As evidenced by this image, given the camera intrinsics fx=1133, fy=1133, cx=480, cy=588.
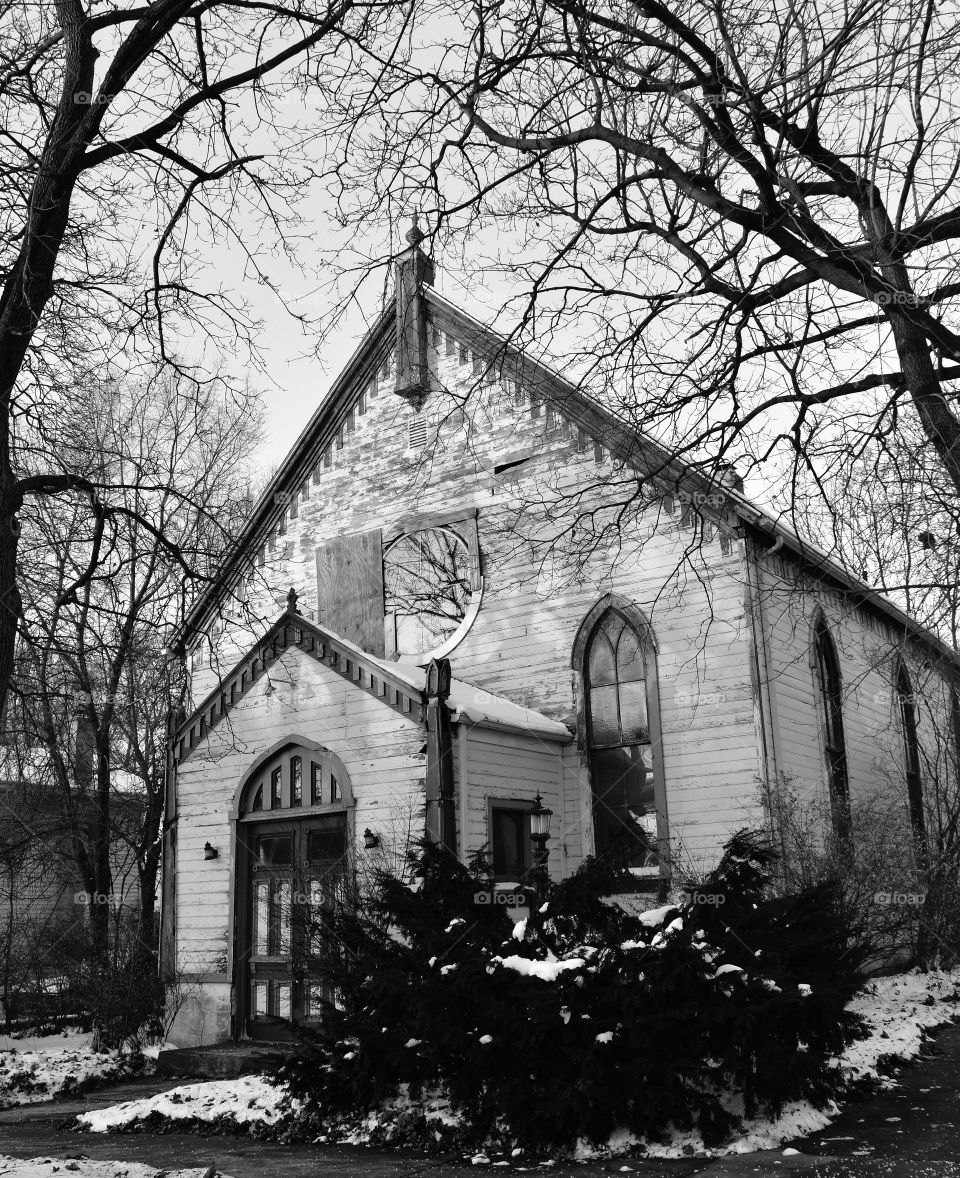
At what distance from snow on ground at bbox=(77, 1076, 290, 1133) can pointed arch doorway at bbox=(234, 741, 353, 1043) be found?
13.5 ft

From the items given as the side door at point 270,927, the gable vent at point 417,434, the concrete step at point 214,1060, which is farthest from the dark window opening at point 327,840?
the gable vent at point 417,434

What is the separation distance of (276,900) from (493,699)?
4.18 metres

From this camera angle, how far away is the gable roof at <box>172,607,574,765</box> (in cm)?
1470

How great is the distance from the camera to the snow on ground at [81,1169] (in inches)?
269

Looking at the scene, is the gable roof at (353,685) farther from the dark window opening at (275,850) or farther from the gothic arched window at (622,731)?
the dark window opening at (275,850)

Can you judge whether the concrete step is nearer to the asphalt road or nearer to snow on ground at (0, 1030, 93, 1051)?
snow on ground at (0, 1030, 93, 1051)

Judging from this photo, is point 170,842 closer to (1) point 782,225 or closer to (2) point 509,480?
(2) point 509,480

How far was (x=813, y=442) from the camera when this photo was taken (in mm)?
9836

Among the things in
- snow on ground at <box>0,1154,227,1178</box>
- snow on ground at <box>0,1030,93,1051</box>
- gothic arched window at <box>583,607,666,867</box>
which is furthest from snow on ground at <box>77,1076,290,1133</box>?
snow on ground at <box>0,1030,93,1051</box>

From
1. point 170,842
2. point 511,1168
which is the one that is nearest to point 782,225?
point 511,1168

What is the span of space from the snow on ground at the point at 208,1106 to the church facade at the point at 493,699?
3.26 meters

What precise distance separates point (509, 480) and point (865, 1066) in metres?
10.3

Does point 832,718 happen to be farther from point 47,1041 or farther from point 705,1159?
point 47,1041

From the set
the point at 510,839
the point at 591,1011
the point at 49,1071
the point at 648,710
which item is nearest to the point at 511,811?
the point at 510,839
